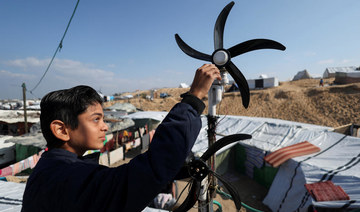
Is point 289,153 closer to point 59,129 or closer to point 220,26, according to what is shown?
point 220,26

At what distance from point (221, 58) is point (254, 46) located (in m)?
1.15

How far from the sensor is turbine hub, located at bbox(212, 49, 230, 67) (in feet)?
9.12

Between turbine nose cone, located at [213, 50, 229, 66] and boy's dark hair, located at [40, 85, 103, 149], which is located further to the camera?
turbine nose cone, located at [213, 50, 229, 66]

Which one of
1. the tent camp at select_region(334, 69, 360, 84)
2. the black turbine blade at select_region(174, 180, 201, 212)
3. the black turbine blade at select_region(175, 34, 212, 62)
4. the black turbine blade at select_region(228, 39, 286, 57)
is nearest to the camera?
the black turbine blade at select_region(174, 180, 201, 212)

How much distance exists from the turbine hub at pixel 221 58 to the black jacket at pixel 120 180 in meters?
1.90

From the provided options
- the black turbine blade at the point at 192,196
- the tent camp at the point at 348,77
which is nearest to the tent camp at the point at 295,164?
the black turbine blade at the point at 192,196

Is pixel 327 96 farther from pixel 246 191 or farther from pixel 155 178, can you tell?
pixel 155 178

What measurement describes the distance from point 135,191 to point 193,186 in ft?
6.33

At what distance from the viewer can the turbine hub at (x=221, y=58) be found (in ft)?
9.12

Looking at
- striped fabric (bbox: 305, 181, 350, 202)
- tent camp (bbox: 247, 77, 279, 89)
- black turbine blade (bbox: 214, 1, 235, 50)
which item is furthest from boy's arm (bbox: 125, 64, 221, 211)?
tent camp (bbox: 247, 77, 279, 89)

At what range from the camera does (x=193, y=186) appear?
265cm

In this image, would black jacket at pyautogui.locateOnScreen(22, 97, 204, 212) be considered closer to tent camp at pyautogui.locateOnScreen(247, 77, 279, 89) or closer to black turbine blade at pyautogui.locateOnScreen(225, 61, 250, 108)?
→ black turbine blade at pyautogui.locateOnScreen(225, 61, 250, 108)

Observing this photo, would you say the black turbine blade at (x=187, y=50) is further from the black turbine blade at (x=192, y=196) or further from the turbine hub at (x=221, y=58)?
the black turbine blade at (x=192, y=196)

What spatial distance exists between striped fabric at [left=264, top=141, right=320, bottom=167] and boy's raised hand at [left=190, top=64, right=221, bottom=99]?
9.06 meters
